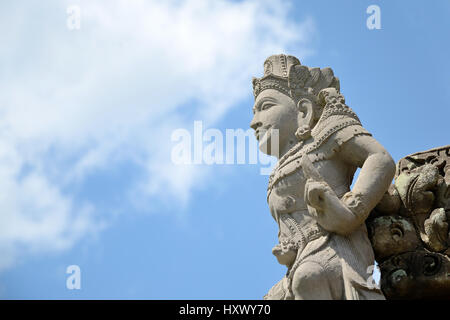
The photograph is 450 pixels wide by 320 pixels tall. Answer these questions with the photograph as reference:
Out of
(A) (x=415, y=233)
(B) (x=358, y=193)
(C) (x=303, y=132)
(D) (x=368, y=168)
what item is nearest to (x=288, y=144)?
(C) (x=303, y=132)

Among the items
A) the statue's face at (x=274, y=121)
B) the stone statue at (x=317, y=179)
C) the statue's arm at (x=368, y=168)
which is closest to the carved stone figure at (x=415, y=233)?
the stone statue at (x=317, y=179)

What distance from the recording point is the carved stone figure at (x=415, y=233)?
8.09 meters

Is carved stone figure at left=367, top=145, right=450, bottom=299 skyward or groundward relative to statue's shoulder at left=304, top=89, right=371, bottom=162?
groundward

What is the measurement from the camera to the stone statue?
7.41 meters

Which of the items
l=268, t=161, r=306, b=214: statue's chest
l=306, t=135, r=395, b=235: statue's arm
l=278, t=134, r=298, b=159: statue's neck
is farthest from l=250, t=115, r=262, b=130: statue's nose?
l=306, t=135, r=395, b=235: statue's arm

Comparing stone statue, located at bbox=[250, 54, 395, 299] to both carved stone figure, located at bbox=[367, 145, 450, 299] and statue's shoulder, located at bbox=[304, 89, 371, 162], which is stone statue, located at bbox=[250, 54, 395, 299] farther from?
carved stone figure, located at bbox=[367, 145, 450, 299]

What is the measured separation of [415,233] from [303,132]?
1587mm

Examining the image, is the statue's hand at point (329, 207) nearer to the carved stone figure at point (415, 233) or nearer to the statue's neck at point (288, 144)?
the carved stone figure at point (415, 233)

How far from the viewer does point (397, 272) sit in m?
8.15

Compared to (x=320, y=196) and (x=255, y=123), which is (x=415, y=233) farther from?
(x=255, y=123)

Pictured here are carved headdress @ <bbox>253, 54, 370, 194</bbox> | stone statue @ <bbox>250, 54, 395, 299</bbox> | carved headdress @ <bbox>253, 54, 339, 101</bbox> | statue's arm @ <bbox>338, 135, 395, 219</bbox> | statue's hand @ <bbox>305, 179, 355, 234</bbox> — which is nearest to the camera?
stone statue @ <bbox>250, 54, 395, 299</bbox>

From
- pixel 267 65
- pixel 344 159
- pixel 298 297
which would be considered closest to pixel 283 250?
pixel 298 297

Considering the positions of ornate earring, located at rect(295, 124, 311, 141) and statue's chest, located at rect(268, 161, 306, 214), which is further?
ornate earring, located at rect(295, 124, 311, 141)
